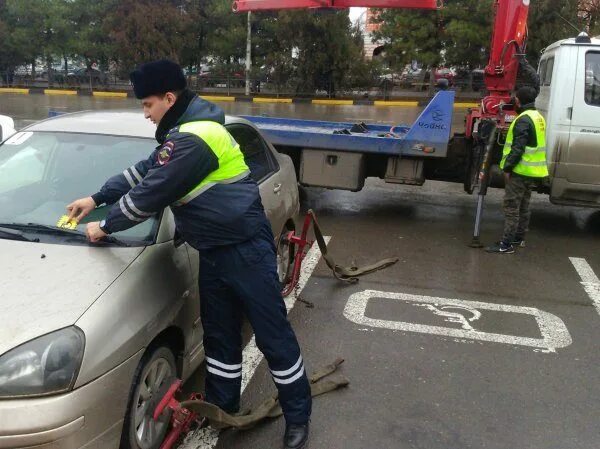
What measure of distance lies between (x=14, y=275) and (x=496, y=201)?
7127 mm

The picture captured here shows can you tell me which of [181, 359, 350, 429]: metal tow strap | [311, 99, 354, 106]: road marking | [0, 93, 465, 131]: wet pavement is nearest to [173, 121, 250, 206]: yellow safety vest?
[181, 359, 350, 429]: metal tow strap

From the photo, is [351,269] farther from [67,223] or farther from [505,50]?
[505,50]

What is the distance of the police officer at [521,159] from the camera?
572 centimetres

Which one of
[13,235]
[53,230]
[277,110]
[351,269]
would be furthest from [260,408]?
[277,110]

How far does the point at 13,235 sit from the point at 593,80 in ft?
19.7

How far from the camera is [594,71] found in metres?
6.25

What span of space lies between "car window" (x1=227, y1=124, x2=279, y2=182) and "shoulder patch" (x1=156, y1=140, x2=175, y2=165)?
1.53 metres

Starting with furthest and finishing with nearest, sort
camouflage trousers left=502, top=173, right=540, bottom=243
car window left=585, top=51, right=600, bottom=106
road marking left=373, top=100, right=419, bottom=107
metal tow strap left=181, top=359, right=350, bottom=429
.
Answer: road marking left=373, top=100, right=419, bottom=107 < car window left=585, top=51, right=600, bottom=106 < camouflage trousers left=502, top=173, right=540, bottom=243 < metal tow strap left=181, top=359, right=350, bottom=429

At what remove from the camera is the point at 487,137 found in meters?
6.36

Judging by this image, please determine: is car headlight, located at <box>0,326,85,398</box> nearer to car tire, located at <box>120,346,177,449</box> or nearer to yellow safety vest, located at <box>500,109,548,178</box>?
car tire, located at <box>120,346,177,449</box>

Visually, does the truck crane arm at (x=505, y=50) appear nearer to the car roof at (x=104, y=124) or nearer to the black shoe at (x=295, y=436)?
the car roof at (x=104, y=124)

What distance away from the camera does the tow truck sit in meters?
6.28

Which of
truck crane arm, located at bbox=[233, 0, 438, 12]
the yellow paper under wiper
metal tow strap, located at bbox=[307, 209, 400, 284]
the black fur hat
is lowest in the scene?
metal tow strap, located at bbox=[307, 209, 400, 284]

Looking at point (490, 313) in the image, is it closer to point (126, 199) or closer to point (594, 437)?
point (594, 437)
